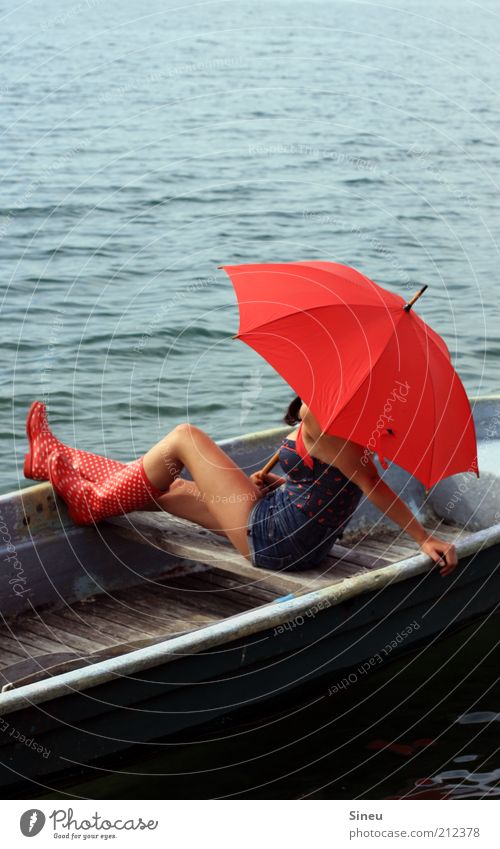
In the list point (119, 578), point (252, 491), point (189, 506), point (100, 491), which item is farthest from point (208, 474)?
point (119, 578)

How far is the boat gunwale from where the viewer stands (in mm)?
3705

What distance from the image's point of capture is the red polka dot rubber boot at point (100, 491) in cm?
477

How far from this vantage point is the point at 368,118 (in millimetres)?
18281

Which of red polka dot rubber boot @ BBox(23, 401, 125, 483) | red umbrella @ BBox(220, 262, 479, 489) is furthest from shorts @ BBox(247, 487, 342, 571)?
red polka dot rubber boot @ BBox(23, 401, 125, 483)

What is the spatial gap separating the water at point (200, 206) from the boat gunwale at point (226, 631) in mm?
699

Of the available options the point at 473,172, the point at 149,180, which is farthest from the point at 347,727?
the point at 473,172

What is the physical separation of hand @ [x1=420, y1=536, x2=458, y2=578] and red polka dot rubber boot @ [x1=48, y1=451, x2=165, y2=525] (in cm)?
105

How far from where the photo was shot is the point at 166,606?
4969mm

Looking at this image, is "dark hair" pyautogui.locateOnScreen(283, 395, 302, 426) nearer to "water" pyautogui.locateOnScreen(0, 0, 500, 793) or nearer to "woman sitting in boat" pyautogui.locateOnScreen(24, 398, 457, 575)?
"woman sitting in boat" pyautogui.locateOnScreen(24, 398, 457, 575)

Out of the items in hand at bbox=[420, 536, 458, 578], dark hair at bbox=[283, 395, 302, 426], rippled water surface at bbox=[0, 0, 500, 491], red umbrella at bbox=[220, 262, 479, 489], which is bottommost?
rippled water surface at bbox=[0, 0, 500, 491]

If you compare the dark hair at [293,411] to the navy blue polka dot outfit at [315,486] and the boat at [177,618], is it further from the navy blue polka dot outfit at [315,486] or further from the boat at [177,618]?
the boat at [177,618]

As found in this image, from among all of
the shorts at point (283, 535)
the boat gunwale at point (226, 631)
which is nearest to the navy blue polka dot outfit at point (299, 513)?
the shorts at point (283, 535)

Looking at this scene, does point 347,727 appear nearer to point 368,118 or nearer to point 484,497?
point 484,497

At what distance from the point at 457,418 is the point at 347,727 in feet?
4.44
